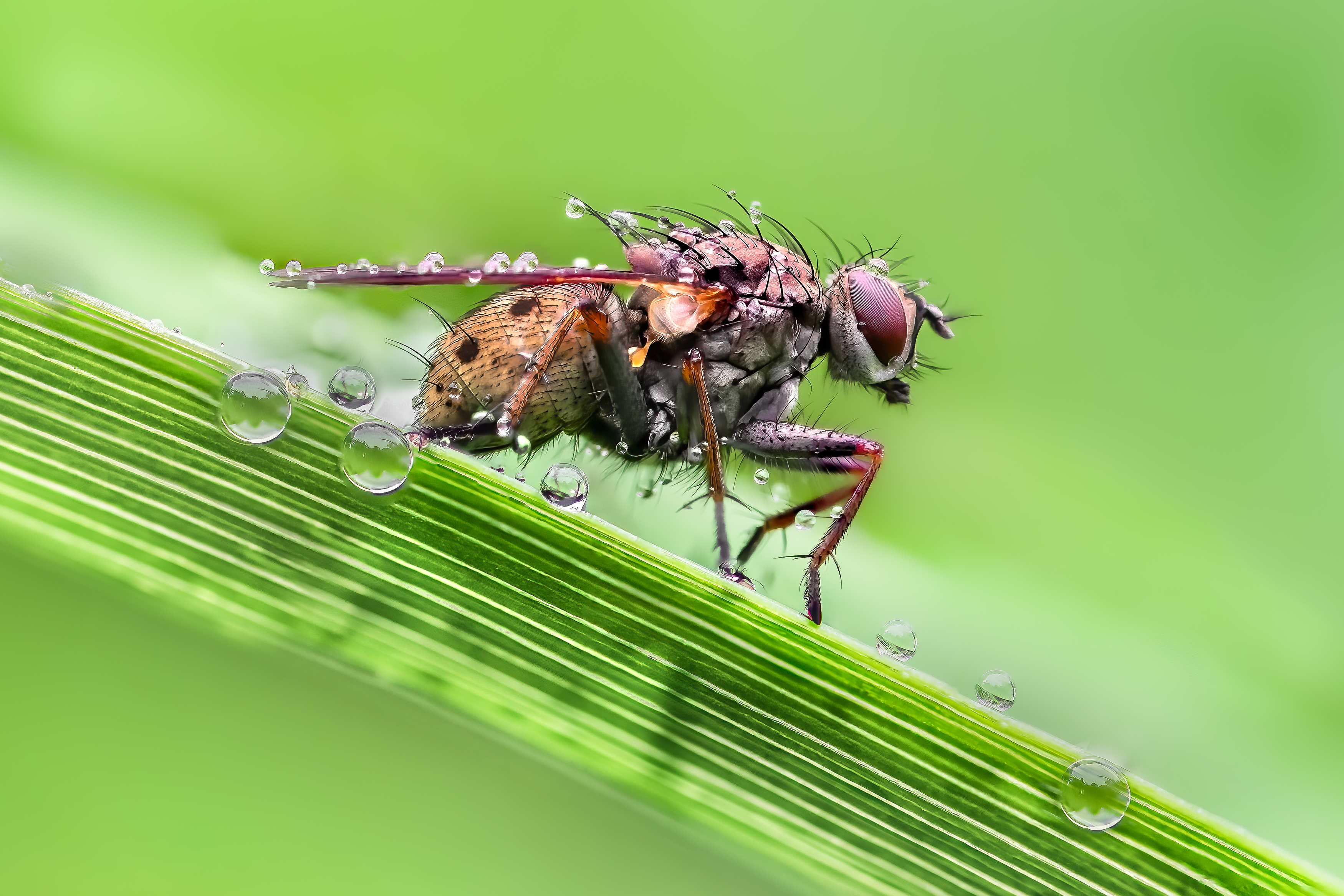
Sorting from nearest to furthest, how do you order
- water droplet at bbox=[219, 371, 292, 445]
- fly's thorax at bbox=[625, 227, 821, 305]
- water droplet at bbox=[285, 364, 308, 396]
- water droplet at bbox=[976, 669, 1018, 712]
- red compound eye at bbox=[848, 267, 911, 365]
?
water droplet at bbox=[219, 371, 292, 445] → water droplet at bbox=[285, 364, 308, 396] → water droplet at bbox=[976, 669, 1018, 712] → fly's thorax at bbox=[625, 227, 821, 305] → red compound eye at bbox=[848, 267, 911, 365]

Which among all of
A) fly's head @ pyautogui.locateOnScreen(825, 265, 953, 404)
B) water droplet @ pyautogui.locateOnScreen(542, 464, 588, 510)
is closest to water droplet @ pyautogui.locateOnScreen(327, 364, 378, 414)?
water droplet @ pyautogui.locateOnScreen(542, 464, 588, 510)

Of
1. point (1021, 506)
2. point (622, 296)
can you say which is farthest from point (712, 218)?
point (1021, 506)

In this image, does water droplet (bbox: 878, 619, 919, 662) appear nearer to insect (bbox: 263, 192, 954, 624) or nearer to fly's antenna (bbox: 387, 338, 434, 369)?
insect (bbox: 263, 192, 954, 624)

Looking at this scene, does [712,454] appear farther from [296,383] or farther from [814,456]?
[296,383]

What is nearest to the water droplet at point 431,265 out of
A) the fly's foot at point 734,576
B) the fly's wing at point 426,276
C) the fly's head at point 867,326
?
the fly's wing at point 426,276

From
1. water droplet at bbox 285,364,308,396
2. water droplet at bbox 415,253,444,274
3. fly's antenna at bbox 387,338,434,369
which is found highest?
water droplet at bbox 415,253,444,274

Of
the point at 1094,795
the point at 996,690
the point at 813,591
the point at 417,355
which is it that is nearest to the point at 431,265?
the point at 417,355
